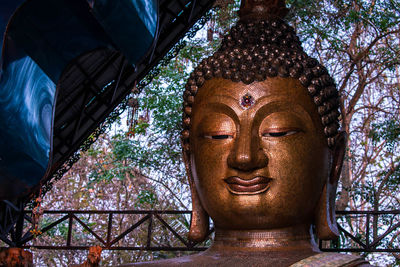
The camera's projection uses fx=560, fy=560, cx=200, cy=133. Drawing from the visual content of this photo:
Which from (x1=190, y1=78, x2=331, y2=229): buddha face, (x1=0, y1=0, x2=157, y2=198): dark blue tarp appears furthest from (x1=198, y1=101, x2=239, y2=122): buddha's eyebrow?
(x1=0, y1=0, x2=157, y2=198): dark blue tarp

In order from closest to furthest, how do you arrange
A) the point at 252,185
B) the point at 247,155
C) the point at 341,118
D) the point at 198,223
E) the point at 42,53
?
the point at 42,53 < the point at 247,155 < the point at 252,185 < the point at 198,223 < the point at 341,118

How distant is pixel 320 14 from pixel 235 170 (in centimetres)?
632

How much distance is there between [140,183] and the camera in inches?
419

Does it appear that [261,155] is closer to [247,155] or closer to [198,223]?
[247,155]

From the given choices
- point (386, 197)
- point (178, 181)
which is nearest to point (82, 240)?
point (178, 181)

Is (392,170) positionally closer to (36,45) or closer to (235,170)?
(235,170)

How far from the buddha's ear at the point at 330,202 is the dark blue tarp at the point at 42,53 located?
160cm

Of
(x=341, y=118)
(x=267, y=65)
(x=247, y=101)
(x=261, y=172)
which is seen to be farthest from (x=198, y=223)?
(x=341, y=118)

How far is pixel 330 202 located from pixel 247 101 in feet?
2.71

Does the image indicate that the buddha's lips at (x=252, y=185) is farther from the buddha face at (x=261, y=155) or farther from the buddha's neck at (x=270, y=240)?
the buddha's neck at (x=270, y=240)

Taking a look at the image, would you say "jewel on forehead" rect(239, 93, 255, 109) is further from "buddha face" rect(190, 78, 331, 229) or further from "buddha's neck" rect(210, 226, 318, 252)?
"buddha's neck" rect(210, 226, 318, 252)

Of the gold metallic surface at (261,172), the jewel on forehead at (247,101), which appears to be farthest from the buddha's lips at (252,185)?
the jewel on forehead at (247,101)

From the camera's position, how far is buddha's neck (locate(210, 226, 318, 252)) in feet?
10.3

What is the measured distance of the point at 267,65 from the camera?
10.7 feet
